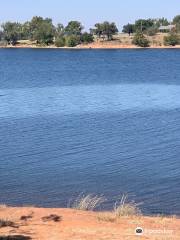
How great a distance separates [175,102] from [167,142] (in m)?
15.6

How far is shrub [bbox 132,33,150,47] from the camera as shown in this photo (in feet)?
535

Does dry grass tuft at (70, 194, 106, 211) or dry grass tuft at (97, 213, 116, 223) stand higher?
dry grass tuft at (97, 213, 116, 223)

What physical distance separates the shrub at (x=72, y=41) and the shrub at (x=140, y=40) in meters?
15.3

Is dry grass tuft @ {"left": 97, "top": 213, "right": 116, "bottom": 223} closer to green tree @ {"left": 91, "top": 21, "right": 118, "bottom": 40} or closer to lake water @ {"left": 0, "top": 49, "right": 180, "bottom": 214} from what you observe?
lake water @ {"left": 0, "top": 49, "right": 180, "bottom": 214}

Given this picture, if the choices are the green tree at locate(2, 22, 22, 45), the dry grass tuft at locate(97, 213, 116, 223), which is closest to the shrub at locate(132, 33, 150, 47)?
the green tree at locate(2, 22, 22, 45)

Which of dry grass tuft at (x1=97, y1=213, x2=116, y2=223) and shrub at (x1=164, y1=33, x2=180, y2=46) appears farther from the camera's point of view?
shrub at (x1=164, y1=33, x2=180, y2=46)

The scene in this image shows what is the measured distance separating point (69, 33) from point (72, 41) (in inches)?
386

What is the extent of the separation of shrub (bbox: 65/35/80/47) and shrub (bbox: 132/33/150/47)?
50.2ft

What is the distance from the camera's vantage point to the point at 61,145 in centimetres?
2455

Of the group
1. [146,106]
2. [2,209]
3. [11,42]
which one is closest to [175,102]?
[146,106]

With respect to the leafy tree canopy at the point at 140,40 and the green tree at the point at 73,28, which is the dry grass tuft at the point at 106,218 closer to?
the leafy tree canopy at the point at 140,40

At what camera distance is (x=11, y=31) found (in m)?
179

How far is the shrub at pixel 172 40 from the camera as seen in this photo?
162000 millimetres

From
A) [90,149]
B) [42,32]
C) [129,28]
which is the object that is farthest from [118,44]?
[90,149]
